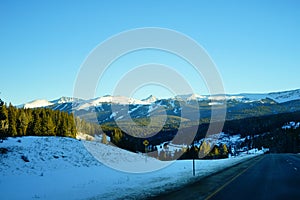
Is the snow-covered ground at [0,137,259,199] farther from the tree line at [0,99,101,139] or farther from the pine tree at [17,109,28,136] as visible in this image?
the pine tree at [17,109,28,136]

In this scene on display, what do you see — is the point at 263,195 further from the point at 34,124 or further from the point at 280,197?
the point at 34,124

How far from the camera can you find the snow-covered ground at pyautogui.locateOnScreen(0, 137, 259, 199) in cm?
1603

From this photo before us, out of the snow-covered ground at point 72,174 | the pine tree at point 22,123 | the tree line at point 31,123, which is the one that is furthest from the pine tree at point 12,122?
the snow-covered ground at point 72,174

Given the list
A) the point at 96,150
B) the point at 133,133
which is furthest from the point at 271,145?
the point at 96,150

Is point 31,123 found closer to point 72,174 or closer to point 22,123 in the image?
point 22,123

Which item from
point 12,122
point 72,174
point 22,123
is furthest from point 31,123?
point 72,174

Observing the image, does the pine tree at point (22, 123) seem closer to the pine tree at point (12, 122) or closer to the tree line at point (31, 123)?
the tree line at point (31, 123)

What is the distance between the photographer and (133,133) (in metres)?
112

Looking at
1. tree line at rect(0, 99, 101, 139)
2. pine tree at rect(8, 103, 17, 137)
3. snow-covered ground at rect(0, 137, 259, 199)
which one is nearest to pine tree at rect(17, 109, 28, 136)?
tree line at rect(0, 99, 101, 139)

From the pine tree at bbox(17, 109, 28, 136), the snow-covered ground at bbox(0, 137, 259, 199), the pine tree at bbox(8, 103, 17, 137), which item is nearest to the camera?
the snow-covered ground at bbox(0, 137, 259, 199)

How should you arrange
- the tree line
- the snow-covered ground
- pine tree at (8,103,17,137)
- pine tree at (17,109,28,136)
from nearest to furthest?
the snow-covered ground
pine tree at (8,103,17,137)
the tree line
pine tree at (17,109,28,136)

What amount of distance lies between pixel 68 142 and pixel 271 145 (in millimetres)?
139953

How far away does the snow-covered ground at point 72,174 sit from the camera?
52.6ft

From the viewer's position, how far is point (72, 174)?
2673 cm
